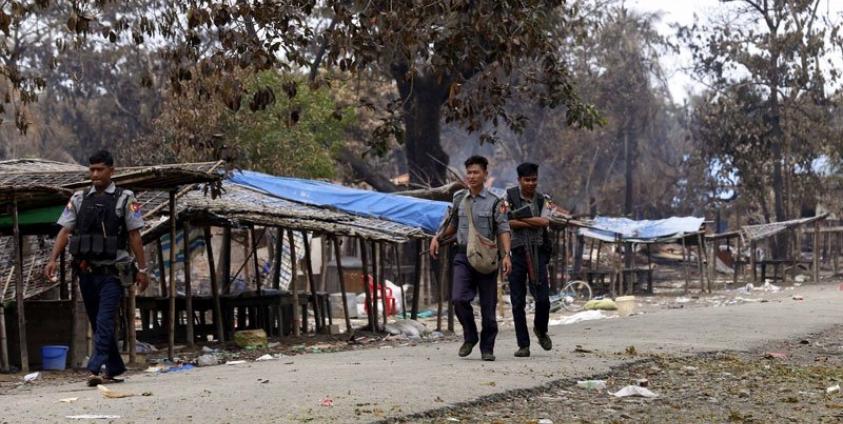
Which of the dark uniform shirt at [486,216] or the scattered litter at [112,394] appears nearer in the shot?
the scattered litter at [112,394]

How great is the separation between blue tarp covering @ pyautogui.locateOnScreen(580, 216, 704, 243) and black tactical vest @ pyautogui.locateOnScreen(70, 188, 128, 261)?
2755 centimetres

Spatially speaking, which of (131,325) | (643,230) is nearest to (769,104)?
(643,230)

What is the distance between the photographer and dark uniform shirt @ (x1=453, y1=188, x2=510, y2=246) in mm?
10266

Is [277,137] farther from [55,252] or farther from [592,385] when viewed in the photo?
[592,385]

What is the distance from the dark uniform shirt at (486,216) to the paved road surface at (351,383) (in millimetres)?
1036

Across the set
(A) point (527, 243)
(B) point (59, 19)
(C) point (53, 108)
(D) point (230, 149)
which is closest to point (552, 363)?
(A) point (527, 243)

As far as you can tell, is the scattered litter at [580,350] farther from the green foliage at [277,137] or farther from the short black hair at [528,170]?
the green foliage at [277,137]

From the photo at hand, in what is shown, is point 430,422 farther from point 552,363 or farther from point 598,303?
point 598,303

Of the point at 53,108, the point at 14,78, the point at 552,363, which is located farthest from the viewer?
the point at 53,108

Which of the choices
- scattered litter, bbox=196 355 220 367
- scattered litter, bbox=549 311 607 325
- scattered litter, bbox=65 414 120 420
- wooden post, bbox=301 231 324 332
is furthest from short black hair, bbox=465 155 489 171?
scattered litter, bbox=549 311 607 325

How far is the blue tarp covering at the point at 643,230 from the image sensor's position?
36562mm

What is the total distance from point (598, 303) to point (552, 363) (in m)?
14.3

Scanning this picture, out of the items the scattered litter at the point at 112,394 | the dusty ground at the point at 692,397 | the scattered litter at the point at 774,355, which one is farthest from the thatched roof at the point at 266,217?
the scattered litter at the point at 112,394

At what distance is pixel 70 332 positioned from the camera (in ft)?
43.4
